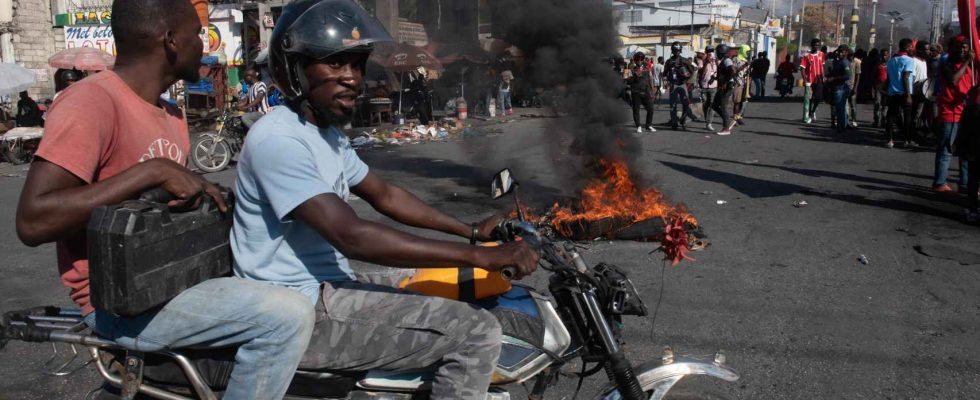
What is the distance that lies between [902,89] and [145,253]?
1338 cm

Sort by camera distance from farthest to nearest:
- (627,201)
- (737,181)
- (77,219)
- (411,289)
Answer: (737,181) < (627,201) < (411,289) < (77,219)

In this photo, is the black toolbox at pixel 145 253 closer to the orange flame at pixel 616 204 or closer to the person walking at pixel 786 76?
the orange flame at pixel 616 204

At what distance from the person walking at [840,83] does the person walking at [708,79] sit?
2.47 metres

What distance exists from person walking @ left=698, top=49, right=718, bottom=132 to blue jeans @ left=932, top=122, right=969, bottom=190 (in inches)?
305

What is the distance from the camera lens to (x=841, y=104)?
50.8 ft

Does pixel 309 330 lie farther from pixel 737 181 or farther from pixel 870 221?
pixel 737 181

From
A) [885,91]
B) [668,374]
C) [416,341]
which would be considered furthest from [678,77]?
[416,341]

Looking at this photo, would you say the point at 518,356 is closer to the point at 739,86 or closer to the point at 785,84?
the point at 739,86

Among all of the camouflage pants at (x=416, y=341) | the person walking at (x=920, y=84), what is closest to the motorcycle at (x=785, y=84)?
the person walking at (x=920, y=84)

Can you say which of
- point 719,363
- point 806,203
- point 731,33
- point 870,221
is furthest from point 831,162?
point 731,33

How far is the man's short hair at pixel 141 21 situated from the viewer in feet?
8.07

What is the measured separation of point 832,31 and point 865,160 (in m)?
93.9

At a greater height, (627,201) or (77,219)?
(77,219)

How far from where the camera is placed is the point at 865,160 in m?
11.8
